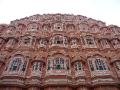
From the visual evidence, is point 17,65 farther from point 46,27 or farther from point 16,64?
point 46,27

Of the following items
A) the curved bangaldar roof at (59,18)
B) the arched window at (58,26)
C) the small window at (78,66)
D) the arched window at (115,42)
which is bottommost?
the small window at (78,66)

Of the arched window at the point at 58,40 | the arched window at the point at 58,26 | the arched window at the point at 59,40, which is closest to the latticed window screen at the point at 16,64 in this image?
the arched window at the point at 59,40

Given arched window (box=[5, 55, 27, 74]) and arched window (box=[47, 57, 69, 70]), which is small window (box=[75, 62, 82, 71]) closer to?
arched window (box=[47, 57, 69, 70])

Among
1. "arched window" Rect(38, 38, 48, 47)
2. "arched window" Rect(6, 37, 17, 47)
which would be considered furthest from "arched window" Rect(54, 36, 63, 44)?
"arched window" Rect(6, 37, 17, 47)

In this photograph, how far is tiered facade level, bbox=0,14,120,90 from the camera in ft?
50.3

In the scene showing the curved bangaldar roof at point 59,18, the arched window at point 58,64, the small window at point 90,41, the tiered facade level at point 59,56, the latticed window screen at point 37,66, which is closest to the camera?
the tiered facade level at point 59,56

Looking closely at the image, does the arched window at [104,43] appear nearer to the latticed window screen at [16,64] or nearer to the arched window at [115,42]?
the arched window at [115,42]

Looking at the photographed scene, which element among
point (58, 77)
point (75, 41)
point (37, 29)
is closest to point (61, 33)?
point (75, 41)

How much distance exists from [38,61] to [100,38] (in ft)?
33.0

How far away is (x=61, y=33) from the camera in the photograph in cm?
2286

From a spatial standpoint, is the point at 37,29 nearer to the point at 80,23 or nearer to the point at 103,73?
the point at 80,23

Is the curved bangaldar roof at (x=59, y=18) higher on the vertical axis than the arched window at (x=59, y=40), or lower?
higher

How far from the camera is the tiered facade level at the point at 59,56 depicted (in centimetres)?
1534

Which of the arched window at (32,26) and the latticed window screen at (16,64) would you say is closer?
the latticed window screen at (16,64)
